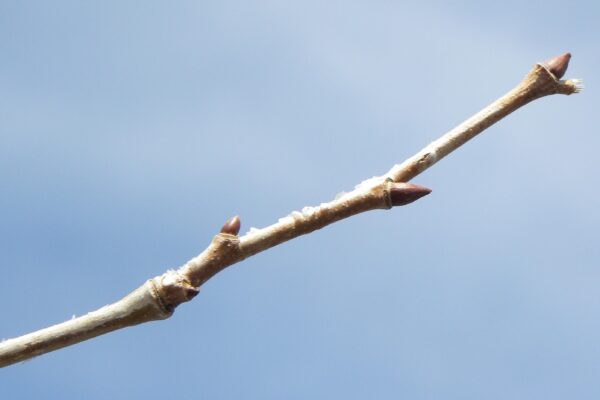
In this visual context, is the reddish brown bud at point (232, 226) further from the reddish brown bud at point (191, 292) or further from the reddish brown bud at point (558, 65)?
the reddish brown bud at point (558, 65)

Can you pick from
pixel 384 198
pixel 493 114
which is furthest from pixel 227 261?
pixel 493 114

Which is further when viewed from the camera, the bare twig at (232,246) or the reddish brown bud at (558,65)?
the reddish brown bud at (558,65)

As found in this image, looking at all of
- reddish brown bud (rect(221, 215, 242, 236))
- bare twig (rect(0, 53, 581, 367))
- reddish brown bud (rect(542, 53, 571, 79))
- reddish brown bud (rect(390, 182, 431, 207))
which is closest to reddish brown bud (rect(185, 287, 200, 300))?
bare twig (rect(0, 53, 581, 367))

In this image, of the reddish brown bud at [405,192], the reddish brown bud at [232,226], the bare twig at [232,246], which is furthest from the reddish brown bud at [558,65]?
the reddish brown bud at [232,226]

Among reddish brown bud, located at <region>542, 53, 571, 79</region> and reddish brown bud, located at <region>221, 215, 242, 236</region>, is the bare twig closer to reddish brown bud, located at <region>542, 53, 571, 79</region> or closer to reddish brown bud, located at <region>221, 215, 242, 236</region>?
reddish brown bud, located at <region>221, 215, 242, 236</region>

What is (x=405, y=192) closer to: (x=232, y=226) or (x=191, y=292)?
(x=232, y=226)

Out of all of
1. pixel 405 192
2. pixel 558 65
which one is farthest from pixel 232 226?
pixel 558 65
